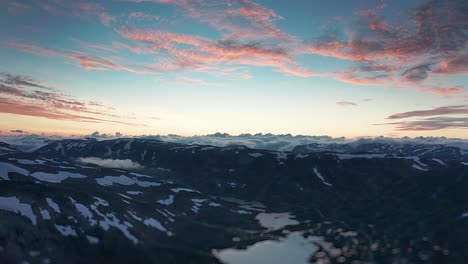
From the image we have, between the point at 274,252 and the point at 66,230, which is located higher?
the point at 66,230

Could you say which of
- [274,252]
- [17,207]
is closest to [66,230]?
[17,207]

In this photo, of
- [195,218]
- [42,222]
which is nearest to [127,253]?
[42,222]

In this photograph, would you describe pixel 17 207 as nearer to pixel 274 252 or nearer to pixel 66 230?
pixel 66 230

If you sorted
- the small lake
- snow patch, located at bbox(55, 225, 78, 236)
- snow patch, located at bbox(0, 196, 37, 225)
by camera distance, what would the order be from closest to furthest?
snow patch, located at bbox(55, 225, 78, 236) → snow patch, located at bbox(0, 196, 37, 225) → the small lake

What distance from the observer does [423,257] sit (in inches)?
5315

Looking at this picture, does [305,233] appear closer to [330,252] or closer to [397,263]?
[330,252]

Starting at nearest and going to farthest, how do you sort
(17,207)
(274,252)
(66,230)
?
(66,230) < (17,207) < (274,252)

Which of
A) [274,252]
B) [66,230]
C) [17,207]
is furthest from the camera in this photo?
[274,252]

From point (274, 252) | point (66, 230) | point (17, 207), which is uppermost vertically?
point (17, 207)

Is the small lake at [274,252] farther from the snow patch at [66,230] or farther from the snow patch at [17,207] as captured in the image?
the snow patch at [17,207]

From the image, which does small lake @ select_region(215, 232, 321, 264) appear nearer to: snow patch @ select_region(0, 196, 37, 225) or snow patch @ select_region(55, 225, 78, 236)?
snow patch @ select_region(55, 225, 78, 236)

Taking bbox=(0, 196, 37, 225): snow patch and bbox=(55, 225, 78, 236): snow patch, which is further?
bbox=(0, 196, 37, 225): snow patch

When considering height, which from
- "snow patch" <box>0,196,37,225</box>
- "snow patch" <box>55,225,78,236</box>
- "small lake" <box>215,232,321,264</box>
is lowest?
"small lake" <box>215,232,321,264</box>

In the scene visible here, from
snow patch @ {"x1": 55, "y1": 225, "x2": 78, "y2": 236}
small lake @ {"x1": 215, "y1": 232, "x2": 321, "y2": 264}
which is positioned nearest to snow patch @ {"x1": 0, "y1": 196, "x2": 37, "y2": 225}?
snow patch @ {"x1": 55, "y1": 225, "x2": 78, "y2": 236}
